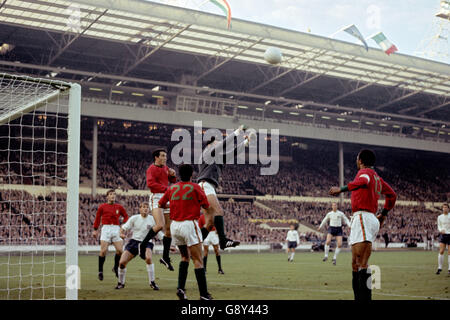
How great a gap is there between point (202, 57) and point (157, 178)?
36175 mm

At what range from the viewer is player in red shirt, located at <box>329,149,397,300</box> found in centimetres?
829

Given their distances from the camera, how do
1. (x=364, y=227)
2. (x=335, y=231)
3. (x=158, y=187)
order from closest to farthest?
1. (x=364, y=227)
2. (x=158, y=187)
3. (x=335, y=231)

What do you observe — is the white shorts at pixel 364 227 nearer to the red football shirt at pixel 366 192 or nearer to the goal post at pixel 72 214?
the red football shirt at pixel 366 192

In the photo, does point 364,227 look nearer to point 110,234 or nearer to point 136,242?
point 136,242

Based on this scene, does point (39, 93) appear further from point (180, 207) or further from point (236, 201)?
point (236, 201)

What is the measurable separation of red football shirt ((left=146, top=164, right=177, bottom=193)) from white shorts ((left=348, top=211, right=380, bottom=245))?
14.6 feet

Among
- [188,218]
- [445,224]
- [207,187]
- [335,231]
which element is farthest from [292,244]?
[188,218]

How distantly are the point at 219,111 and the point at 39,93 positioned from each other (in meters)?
41.9

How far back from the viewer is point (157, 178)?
11.6m

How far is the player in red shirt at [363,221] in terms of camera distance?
27.2 ft

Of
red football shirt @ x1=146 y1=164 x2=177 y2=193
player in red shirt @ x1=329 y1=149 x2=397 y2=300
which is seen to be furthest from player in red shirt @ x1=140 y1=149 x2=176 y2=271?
player in red shirt @ x1=329 y1=149 x2=397 y2=300

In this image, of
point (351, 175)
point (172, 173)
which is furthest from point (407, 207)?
point (172, 173)

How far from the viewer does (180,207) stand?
872 centimetres

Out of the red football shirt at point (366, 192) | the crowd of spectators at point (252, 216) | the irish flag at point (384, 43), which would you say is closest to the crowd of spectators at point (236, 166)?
the crowd of spectators at point (252, 216)
